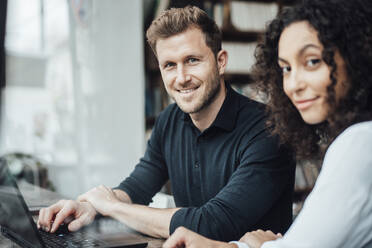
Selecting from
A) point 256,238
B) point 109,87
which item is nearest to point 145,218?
point 256,238

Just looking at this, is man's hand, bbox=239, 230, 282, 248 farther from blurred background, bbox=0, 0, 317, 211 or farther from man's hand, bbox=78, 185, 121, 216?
blurred background, bbox=0, 0, 317, 211

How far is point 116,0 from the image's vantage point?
10.3 feet

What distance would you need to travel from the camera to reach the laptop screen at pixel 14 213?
2.99ft

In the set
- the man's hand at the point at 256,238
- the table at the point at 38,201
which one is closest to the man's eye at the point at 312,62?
the man's hand at the point at 256,238

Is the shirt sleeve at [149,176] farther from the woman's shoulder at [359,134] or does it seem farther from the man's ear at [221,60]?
the woman's shoulder at [359,134]

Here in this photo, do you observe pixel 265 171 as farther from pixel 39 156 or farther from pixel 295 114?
pixel 39 156

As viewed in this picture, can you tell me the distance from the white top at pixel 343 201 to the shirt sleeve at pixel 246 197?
0.40 meters

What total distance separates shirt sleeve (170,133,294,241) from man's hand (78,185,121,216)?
223mm

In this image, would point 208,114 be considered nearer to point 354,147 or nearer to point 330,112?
point 330,112

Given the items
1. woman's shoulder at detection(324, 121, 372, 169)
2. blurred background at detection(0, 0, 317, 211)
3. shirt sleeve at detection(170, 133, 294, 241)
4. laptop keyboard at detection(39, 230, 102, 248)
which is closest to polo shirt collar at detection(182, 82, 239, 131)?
shirt sleeve at detection(170, 133, 294, 241)

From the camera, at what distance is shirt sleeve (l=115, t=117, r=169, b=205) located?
1.54 metres

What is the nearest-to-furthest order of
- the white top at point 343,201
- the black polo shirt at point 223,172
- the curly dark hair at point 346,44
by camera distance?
the white top at point 343,201 → the curly dark hair at point 346,44 → the black polo shirt at point 223,172

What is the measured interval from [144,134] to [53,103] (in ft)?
2.79

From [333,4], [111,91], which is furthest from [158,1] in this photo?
[333,4]
